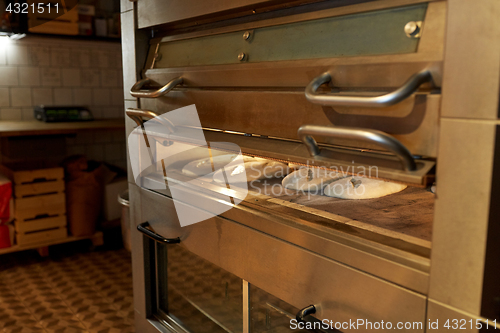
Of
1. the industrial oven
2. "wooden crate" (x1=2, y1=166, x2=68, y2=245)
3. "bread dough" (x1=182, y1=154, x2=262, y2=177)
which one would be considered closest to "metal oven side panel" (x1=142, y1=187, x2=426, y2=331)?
the industrial oven

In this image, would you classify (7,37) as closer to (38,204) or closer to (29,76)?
(29,76)

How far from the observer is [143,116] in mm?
1356

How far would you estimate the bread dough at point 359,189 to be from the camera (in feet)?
3.75

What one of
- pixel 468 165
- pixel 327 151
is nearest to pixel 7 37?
pixel 327 151

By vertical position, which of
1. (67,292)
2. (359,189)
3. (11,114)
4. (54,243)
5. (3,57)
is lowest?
(67,292)

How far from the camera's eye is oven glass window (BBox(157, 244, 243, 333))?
4.02 ft

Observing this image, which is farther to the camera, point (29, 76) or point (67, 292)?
point (29, 76)

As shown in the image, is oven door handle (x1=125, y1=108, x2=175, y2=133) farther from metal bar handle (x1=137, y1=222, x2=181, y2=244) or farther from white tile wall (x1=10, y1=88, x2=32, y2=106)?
white tile wall (x1=10, y1=88, x2=32, y2=106)

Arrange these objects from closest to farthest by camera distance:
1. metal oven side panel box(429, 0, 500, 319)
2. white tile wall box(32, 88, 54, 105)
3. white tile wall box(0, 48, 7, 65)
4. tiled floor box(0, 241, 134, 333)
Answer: metal oven side panel box(429, 0, 500, 319) < tiled floor box(0, 241, 134, 333) < white tile wall box(0, 48, 7, 65) < white tile wall box(32, 88, 54, 105)

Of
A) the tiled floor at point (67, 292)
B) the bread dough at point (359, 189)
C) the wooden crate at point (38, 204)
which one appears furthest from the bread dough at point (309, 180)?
the wooden crate at point (38, 204)

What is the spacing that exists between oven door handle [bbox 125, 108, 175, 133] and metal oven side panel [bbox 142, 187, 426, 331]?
0.24 m

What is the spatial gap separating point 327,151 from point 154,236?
743mm

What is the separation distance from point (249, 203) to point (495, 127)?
615 millimetres

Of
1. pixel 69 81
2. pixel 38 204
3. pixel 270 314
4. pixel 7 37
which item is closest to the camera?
pixel 270 314
